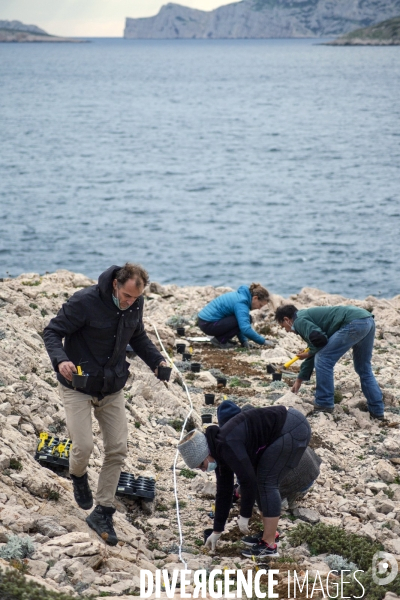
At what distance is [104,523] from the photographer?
7.30 metres

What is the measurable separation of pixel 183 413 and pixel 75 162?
5018 cm

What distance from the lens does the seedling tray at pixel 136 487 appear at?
8.22m

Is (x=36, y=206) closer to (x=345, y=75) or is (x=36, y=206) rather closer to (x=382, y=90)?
(x=382, y=90)

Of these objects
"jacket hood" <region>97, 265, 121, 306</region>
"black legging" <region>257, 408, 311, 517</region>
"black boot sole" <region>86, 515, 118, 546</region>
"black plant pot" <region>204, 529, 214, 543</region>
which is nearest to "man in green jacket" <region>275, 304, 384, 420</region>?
"black legging" <region>257, 408, 311, 517</region>

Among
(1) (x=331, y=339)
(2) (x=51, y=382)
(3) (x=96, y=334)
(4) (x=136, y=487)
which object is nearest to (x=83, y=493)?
(4) (x=136, y=487)

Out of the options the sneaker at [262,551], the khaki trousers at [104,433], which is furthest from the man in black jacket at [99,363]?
the sneaker at [262,551]

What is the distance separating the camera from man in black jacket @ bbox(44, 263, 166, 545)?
6.96 metres

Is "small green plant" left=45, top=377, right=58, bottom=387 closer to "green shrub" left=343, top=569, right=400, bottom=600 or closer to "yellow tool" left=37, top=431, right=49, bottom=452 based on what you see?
"yellow tool" left=37, top=431, right=49, bottom=452

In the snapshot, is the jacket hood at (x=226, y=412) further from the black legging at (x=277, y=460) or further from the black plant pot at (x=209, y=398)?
the black plant pot at (x=209, y=398)

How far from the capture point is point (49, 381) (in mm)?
10383

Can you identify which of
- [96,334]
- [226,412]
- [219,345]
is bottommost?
[219,345]

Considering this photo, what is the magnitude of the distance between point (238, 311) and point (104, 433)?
6.69 meters

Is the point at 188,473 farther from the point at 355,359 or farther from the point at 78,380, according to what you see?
the point at 355,359

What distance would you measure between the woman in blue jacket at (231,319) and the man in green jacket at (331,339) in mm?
2712
